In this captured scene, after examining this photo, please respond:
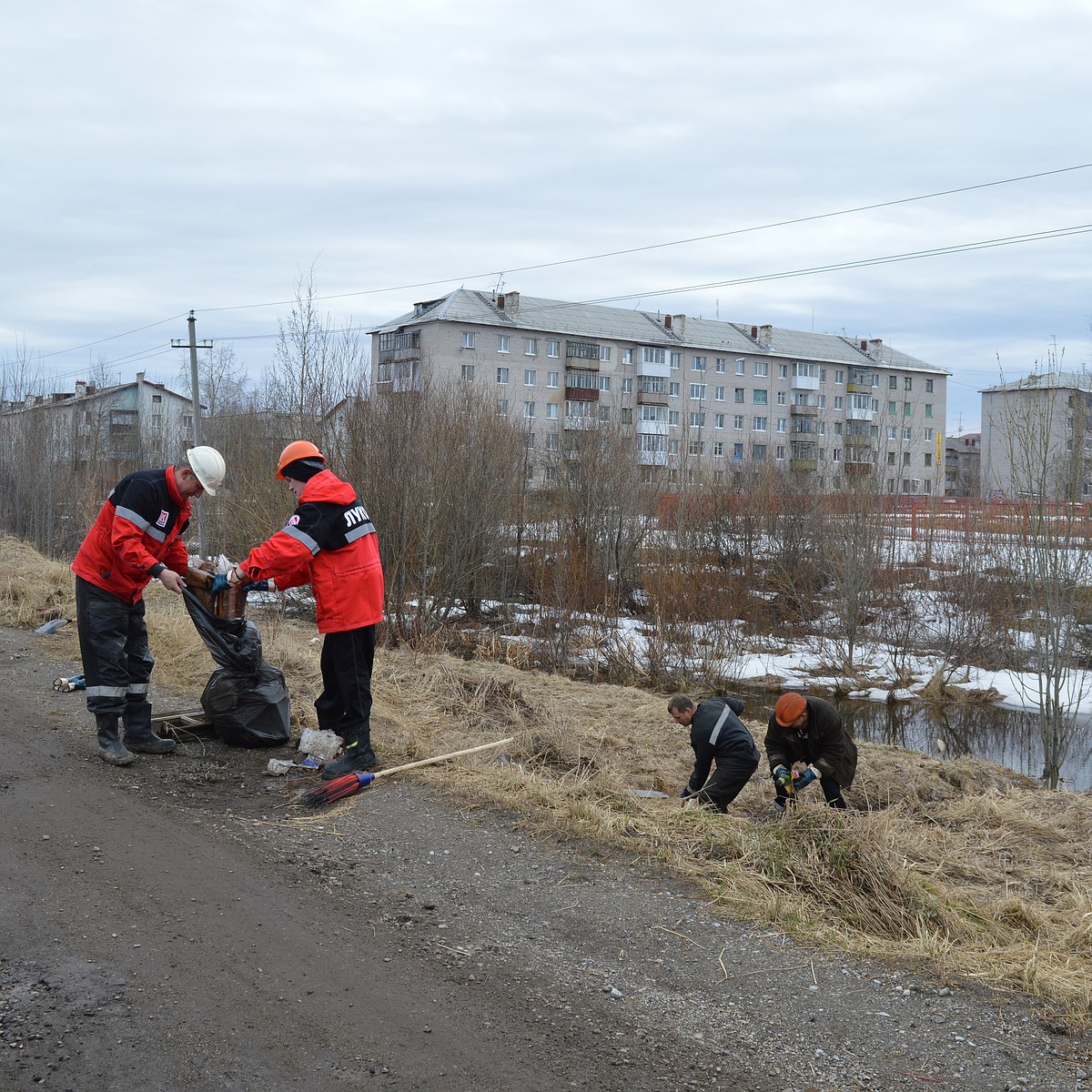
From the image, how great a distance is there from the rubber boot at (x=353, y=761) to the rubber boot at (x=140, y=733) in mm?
1163

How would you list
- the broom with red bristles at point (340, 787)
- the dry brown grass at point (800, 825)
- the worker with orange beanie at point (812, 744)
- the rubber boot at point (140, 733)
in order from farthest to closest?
the worker with orange beanie at point (812, 744) < the rubber boot at point (140, 733) < the broom with red bristles at point (340, 787) < the dry brown grass at point (800, 825)

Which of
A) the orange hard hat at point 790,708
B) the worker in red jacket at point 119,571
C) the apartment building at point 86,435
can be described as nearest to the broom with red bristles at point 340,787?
the worker in red jacket at point 119,571

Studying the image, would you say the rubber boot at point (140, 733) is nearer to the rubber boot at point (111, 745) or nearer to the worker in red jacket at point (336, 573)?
the rubber boot at point (111, 745)

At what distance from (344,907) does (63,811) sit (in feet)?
6.50

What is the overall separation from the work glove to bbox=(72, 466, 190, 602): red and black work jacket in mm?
4704

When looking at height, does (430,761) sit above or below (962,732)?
above

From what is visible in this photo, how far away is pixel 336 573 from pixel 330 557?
0.34 feet

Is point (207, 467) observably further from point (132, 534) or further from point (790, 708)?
point (790, 708)

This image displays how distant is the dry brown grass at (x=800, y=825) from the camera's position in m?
4.32

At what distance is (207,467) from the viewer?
20.4 feet

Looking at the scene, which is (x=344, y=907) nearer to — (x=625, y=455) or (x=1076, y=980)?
(x=1076, y=980)

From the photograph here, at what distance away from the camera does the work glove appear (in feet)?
24.0

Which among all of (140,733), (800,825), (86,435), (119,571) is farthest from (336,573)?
(86,435)

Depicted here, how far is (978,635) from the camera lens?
20781 millimetres
